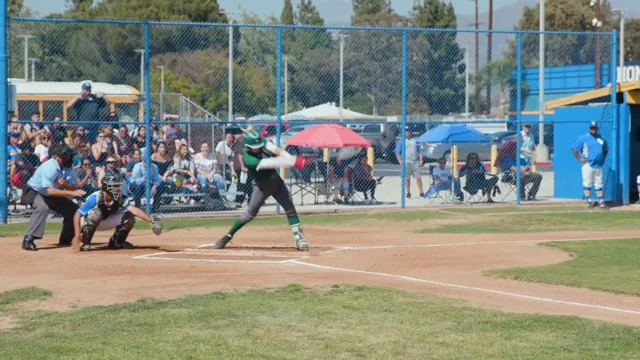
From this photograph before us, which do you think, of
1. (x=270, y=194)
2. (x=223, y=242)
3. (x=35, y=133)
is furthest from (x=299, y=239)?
(x=35, y=133)

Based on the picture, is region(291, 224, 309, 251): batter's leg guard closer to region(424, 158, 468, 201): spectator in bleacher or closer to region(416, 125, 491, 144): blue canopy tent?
region(424, 158, 468, 201): spectator in bleacher

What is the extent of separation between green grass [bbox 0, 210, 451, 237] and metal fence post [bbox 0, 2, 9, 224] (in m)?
0.48

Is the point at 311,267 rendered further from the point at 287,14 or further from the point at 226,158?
the point at 287,14

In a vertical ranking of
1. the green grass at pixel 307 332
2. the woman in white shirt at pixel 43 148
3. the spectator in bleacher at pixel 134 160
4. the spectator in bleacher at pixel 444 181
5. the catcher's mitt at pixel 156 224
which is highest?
the woman in white shirt at pixel 43 148

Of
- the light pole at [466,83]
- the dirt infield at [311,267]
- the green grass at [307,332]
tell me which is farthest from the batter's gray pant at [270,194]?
the light pole at [466,83]

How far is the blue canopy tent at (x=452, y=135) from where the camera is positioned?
2569cm

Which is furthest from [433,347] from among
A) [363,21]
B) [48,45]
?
[363,21]

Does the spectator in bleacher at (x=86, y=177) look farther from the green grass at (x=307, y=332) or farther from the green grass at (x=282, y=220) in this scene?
the green grass at (x=307, y=332)

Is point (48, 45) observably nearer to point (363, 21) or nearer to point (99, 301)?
point (99, 301)

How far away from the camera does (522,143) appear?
2572cm

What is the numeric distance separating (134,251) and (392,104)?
1384 cm

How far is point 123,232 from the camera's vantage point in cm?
1603

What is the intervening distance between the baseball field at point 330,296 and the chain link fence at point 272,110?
9.29 ft

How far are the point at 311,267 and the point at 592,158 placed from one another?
11775 mm
